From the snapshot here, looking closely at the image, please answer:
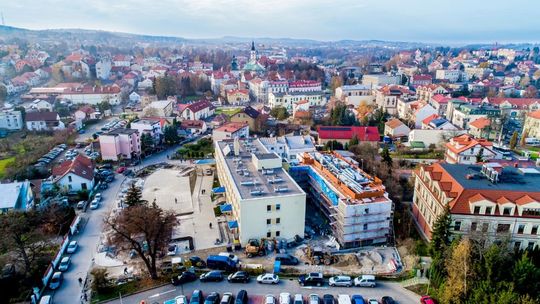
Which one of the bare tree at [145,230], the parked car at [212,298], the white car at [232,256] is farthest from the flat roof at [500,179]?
the bare tree at [145,230]

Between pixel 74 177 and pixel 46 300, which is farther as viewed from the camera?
pixel 74 177

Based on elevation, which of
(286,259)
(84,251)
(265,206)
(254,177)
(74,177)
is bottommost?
(84,251)

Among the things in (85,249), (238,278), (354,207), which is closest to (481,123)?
(354,207)

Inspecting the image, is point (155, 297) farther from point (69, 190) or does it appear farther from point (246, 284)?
point (69, 190)

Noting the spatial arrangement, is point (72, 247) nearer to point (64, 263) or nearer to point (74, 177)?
point (64, 263)

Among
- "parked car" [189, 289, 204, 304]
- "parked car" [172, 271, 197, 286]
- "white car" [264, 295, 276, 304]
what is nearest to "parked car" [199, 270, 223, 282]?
"parked car" [172, 271, 197, 286]

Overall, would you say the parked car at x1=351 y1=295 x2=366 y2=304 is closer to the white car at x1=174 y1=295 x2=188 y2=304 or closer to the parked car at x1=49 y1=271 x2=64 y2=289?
the white car at x1=174 y1=295 x2=188 y2=304

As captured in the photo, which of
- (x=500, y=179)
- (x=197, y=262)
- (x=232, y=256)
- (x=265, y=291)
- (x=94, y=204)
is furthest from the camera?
(x=94, y=204)
